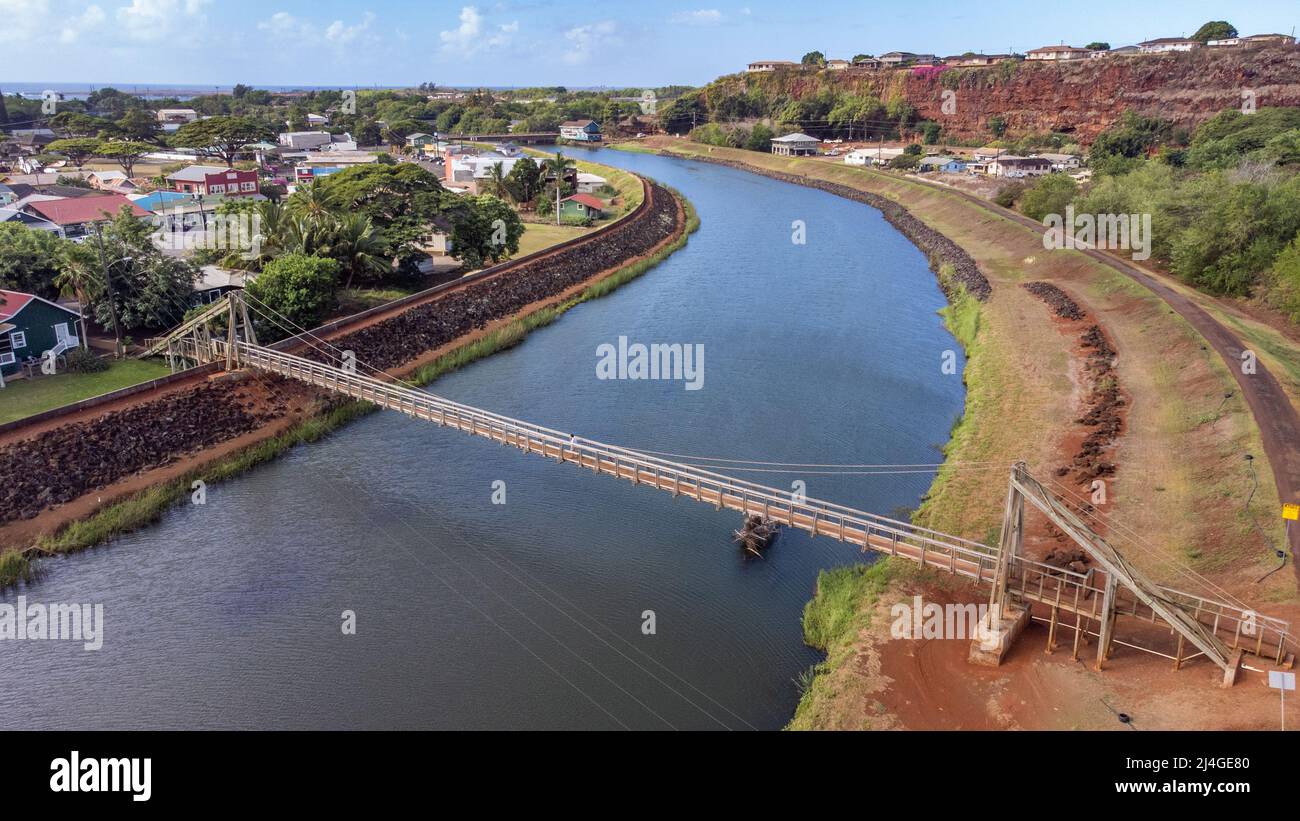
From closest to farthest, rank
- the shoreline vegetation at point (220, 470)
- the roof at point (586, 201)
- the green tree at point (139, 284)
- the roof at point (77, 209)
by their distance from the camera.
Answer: the shoreline vegetation at point (220, 470)
the green tree at point (139, 284)
the roof at point (77, 209)
the roof at point (586, 201)

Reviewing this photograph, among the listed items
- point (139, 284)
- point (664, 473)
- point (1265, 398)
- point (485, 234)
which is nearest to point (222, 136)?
point (485, 234)

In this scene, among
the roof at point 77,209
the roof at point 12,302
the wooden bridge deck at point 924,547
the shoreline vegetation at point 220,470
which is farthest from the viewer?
the roof at point 77,209

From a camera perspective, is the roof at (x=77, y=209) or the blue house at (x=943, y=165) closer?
the roof at (x=77, y=209)

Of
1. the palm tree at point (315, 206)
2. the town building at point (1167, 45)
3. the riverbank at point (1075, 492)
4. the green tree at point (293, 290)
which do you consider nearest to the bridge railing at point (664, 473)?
the riverbank at point (1075, 492)

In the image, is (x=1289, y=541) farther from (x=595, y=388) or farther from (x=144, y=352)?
(x=144, y=352)

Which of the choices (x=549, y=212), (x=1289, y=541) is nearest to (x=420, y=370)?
(x=1289, y=541)

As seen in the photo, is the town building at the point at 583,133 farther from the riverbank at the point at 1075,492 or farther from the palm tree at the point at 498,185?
the riverbank at the point at 1075,492

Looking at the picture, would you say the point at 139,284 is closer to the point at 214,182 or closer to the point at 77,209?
the point at 77,209
